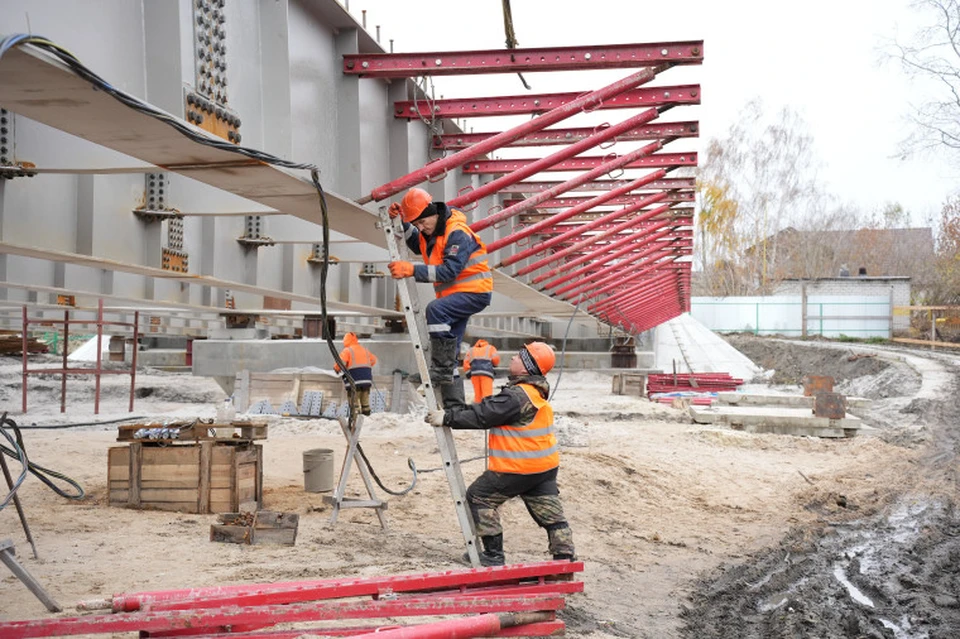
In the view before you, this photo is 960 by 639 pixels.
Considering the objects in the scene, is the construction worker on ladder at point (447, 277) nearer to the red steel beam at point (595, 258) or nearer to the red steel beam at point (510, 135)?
the red steel beam at point (510, 135)

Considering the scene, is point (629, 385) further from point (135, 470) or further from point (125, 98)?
point (125, 98)

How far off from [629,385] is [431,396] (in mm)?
19847

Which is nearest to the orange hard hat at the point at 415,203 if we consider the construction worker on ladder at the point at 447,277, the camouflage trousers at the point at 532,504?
the construction worker on ladder at the point at 447,277

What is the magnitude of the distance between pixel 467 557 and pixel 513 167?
7.49 m

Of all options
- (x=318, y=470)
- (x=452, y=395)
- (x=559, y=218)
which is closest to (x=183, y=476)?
(x=318, y=470)

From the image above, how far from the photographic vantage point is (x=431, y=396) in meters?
6.04

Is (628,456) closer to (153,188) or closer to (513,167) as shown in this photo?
(513,167)

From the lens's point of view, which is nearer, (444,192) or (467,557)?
(467,557)

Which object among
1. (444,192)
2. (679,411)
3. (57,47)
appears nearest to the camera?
(57,47)

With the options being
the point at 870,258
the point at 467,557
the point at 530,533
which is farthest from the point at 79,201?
the point at 870,258

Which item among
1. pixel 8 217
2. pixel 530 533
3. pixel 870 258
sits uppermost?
pixel 870 258

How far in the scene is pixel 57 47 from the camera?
11.8 ft

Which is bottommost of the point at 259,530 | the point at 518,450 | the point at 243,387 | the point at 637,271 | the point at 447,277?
the point at 259,530

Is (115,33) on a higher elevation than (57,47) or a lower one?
higher
